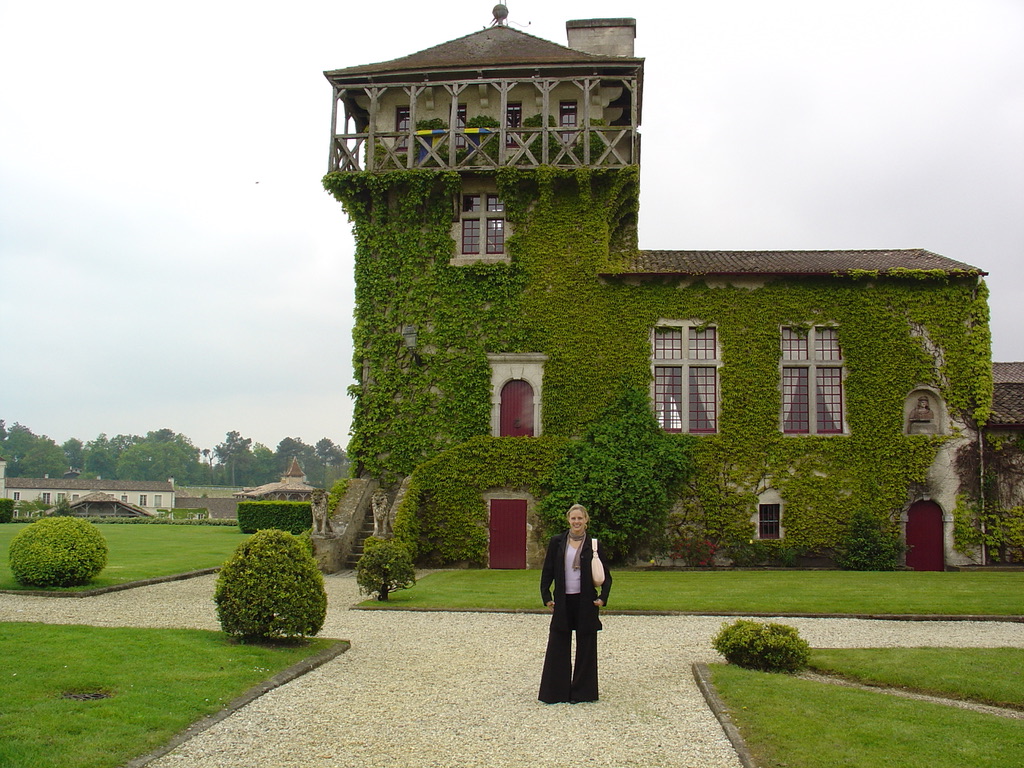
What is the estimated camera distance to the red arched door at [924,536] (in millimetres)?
23734

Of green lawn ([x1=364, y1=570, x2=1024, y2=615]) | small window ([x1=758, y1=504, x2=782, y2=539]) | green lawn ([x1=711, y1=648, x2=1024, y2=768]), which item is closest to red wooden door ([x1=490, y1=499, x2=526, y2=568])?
green lawn ([x1=364, y1=570, x2=1024, y2=615])

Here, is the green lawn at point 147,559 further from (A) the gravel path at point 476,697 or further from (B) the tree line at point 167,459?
(B) the tree line at point 167,459

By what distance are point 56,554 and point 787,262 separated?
823 inches

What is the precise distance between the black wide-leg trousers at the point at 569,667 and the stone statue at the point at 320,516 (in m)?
14.7

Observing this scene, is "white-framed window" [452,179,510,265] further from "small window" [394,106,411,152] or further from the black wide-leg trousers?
the black wide-leg trousers

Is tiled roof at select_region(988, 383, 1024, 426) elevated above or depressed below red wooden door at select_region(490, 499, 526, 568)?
above

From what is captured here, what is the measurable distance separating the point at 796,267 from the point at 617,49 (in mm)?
9974

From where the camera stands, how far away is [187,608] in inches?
615

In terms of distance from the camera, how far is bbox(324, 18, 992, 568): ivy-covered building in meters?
23.8

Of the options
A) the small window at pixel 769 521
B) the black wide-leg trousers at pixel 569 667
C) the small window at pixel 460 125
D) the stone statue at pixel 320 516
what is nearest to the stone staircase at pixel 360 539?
the stone statue at pixel 320 516

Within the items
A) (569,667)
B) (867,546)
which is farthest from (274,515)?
(569,667)

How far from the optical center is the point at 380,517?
22938 mm

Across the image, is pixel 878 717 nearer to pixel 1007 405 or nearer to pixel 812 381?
pixel 812 381

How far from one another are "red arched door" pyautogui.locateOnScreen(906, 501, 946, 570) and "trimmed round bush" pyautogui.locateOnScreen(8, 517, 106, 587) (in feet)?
69.3
